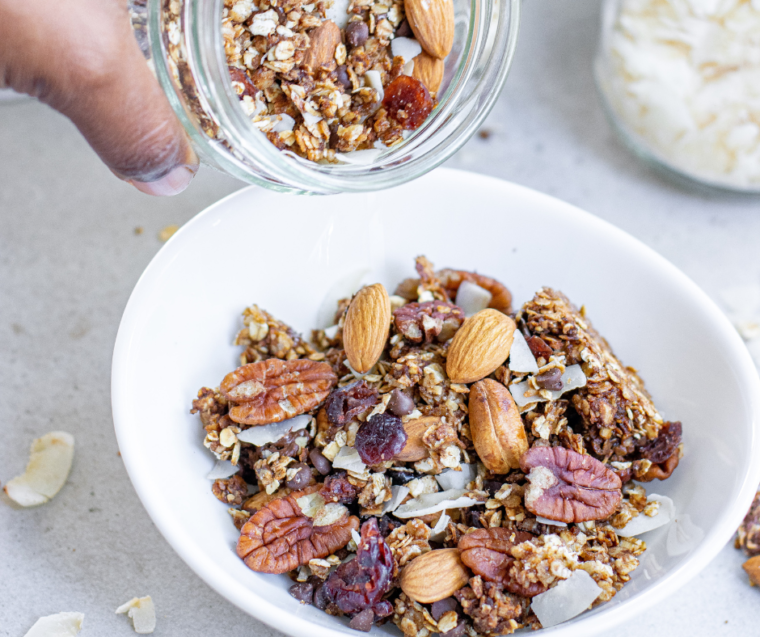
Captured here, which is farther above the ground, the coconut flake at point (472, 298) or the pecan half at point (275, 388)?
the coconut flake at point (472, 298)

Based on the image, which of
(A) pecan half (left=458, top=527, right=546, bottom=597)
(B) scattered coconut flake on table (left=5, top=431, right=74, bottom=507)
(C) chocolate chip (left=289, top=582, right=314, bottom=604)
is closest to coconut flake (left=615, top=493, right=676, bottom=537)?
(A) pecan half (left=458, top=527, right=546, bottom=597)

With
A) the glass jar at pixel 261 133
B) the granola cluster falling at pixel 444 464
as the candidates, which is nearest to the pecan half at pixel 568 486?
the granola cluster falling at pixel 444 464

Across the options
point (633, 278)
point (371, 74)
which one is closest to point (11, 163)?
point (371, 74)

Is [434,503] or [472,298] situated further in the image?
[472,298]

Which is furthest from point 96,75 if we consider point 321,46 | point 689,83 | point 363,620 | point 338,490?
point 689,83

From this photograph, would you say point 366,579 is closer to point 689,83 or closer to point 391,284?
point 391,284

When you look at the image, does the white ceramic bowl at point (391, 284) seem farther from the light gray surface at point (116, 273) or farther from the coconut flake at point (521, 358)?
the coconut flake at point (521, 358)
